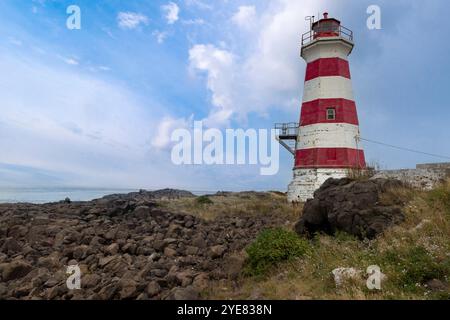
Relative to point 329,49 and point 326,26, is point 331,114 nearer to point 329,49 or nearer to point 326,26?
point 329,49

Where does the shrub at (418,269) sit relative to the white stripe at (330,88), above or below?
below

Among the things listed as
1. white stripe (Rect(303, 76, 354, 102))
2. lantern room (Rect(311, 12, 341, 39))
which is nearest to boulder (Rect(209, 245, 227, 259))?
white stripe (Rect(303, 76, 354, 102))

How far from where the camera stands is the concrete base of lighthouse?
Result: 19734mm

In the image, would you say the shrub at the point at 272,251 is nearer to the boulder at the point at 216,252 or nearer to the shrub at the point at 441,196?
the boulder at the point at 216,252

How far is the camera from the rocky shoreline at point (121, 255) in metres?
7.84

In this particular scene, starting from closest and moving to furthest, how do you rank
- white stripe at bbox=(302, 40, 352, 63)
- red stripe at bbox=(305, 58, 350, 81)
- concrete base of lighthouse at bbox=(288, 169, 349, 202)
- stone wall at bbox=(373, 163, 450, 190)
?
stone wall at bbox=(373, 163, 450, 190)
concrete base of lighthouse at bbox=(288, 169, 349, 202)
red stripe at bbox=(305, 58, 350, 81)
white stripe at bbox=(302, 40, 352, 63)

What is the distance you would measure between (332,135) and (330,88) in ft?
9.77

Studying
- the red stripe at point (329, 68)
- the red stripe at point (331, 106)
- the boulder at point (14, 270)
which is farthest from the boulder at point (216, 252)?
the red stripe at point (329, 68)

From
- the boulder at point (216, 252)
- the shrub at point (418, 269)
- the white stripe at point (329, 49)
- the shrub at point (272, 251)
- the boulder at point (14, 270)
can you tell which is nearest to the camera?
the shrub at point (418, 269)

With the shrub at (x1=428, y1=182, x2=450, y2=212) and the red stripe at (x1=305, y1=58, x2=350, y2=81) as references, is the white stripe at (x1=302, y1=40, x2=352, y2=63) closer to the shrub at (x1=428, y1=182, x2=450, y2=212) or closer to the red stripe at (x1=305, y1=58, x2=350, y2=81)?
the red stripe at (x1=305, y1=58, x2=350, y2=81)

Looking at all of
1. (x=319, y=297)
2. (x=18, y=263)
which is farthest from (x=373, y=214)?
(x=18, y=263)

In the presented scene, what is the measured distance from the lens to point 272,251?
8961 mm
